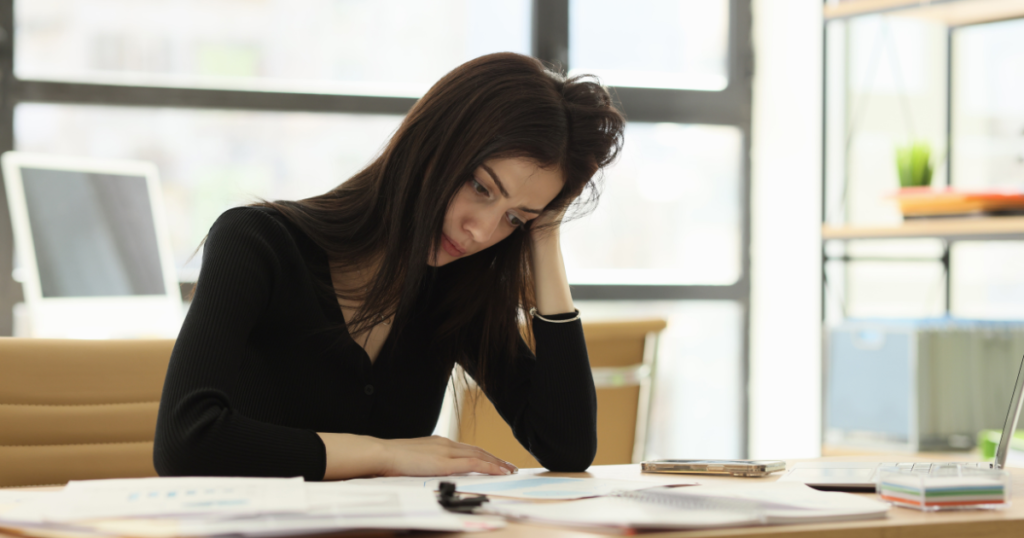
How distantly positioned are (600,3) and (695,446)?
62.2 inches

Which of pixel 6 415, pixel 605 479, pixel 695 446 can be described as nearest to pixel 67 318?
pixel 6 415

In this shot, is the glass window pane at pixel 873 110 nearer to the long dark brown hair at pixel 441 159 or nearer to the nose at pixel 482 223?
the long dark brown hair at pixel 441 159

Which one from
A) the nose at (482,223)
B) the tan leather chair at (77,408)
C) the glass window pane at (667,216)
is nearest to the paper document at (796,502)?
the nose at (482,223)

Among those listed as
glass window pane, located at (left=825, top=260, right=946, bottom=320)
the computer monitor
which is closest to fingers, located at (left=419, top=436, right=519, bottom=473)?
the computer monitor

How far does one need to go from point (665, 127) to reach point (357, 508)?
249 centimetres

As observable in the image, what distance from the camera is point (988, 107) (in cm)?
240

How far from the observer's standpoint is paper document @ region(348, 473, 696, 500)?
835mm

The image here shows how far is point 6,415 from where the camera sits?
1109 millimetres

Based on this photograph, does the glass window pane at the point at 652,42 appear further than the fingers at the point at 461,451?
Yes

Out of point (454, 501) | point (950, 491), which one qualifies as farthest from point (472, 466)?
point (950, 491)

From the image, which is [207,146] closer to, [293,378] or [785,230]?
[293,378]

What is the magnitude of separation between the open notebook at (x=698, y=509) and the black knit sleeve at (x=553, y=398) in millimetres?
371

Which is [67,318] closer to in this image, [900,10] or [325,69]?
[325,69]

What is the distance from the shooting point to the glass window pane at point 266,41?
8.02 ft
